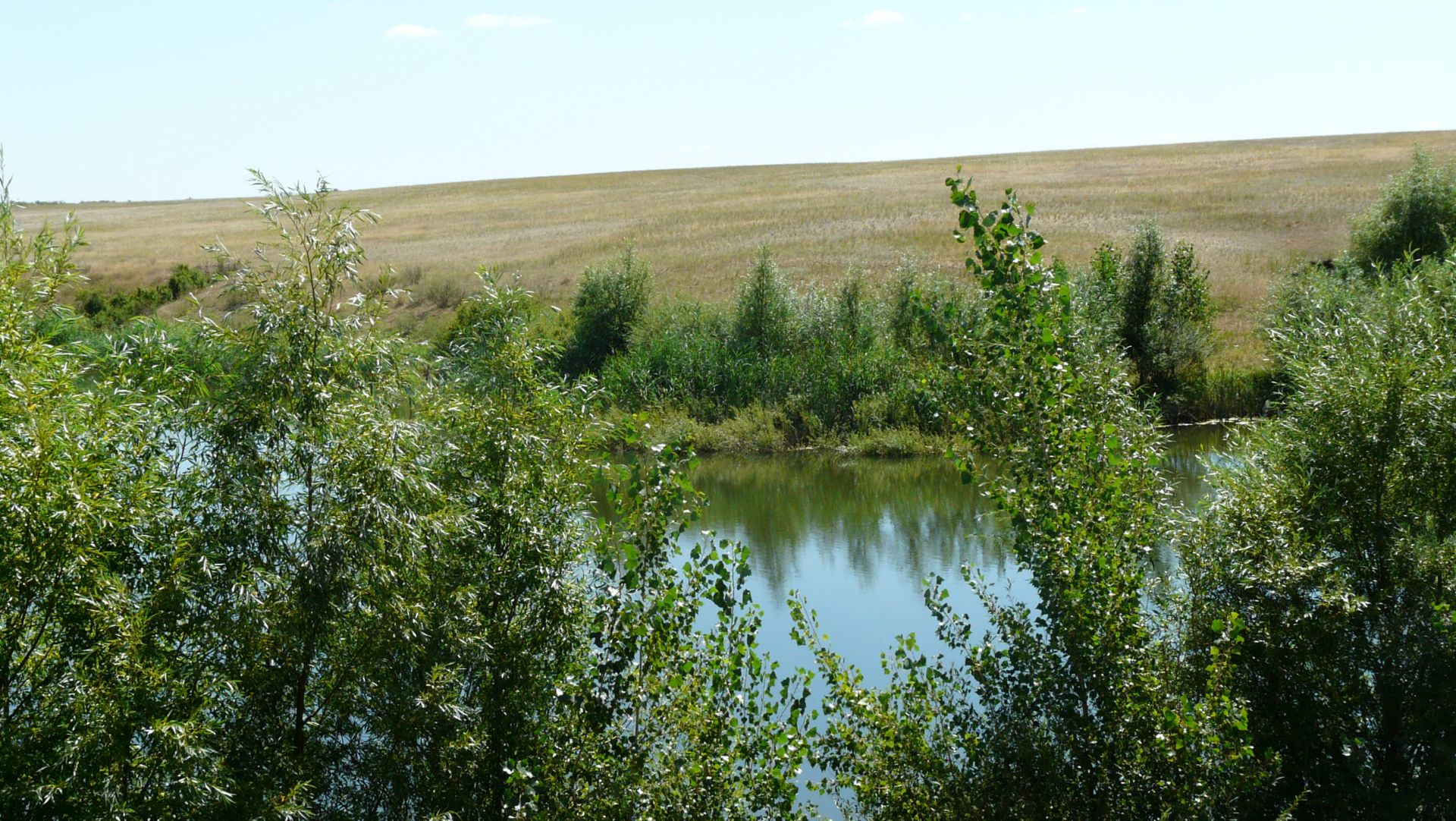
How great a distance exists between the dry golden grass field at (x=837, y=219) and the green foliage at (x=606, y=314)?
3086mm

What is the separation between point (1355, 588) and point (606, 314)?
2787cm

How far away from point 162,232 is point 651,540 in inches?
2586

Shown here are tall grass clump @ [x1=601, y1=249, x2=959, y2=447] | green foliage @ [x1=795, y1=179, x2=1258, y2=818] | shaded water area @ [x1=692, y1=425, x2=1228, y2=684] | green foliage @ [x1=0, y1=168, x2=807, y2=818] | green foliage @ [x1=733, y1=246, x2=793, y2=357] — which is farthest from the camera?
green foliage @ [x1=733, y1=246, x2=793, y2=357]

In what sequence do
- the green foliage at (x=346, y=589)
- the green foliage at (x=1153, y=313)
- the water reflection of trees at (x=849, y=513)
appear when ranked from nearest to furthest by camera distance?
the green foliage at (x=346, y=589) < the water reflection of trees at (x=849, y=513) < the green foliage at (x=1153, y=313)

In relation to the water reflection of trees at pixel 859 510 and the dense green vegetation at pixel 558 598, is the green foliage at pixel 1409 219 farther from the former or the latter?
the dense green vegetation at pixel 558 598

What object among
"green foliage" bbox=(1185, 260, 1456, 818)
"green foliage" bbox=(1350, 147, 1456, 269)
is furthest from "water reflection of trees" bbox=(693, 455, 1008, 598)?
"green foliage" bbox=(1350, 147, 1456, 269)

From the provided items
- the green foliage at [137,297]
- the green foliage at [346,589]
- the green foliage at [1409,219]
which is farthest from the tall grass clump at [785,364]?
the green foliage at [346,589]

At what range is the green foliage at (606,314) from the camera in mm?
35312

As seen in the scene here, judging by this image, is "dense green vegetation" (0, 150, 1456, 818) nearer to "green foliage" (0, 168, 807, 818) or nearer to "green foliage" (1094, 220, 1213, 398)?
"green foliage" (0, 168, 807, 818)

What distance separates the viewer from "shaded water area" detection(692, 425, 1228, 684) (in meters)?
17.1

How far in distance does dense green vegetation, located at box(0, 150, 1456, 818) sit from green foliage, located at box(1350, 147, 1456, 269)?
26.6m

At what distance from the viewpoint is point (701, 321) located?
3459 cm

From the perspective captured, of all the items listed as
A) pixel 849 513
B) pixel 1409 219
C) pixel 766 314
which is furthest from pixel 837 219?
pixel 849 513

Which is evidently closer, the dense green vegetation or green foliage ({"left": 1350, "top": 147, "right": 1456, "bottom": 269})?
the dense green vegetation
